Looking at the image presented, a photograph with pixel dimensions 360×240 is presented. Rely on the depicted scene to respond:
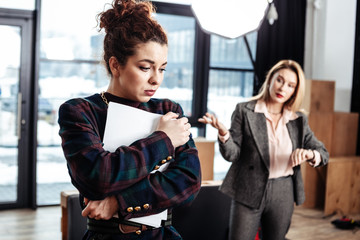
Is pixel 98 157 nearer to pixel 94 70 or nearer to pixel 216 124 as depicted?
pixel 216 124

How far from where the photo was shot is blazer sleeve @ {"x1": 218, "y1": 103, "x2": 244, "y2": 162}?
236 cm

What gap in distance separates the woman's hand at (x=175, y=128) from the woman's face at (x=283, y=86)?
1452mm

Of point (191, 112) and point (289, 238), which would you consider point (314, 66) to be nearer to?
point (191, 112)

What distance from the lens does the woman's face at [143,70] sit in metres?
1.10

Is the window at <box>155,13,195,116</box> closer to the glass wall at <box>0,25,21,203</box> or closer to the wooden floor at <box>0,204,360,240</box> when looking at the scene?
the glass wall at <box>0,25,21,203</box>

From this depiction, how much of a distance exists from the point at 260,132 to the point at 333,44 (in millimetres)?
3937

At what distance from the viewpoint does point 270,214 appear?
2.38m

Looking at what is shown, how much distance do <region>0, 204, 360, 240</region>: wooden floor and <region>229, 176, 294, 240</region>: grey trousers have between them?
1897 millimetres

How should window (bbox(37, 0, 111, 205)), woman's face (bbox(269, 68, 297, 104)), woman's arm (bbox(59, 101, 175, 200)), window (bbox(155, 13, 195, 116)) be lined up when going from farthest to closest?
window (bbox(155, 13, 195, 116)), window (bbox(37, 0, 111, 205)), woman's face (bbox(269, 68, 297, 104)), woman's arm (bbox(59, 101, 175, 200))

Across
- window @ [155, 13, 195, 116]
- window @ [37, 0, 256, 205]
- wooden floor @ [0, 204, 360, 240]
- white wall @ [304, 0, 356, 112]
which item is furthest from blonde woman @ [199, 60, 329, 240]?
white wall @ [304, 0, 356, 112]

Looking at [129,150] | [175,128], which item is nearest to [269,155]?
[175,128]

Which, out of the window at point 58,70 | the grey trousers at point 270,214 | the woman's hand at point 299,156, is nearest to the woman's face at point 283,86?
the woman's hand at point 299,156

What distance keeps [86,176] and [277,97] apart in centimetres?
168

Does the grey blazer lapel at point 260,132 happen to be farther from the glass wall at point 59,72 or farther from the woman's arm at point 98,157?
the glass wall at point 59,72
